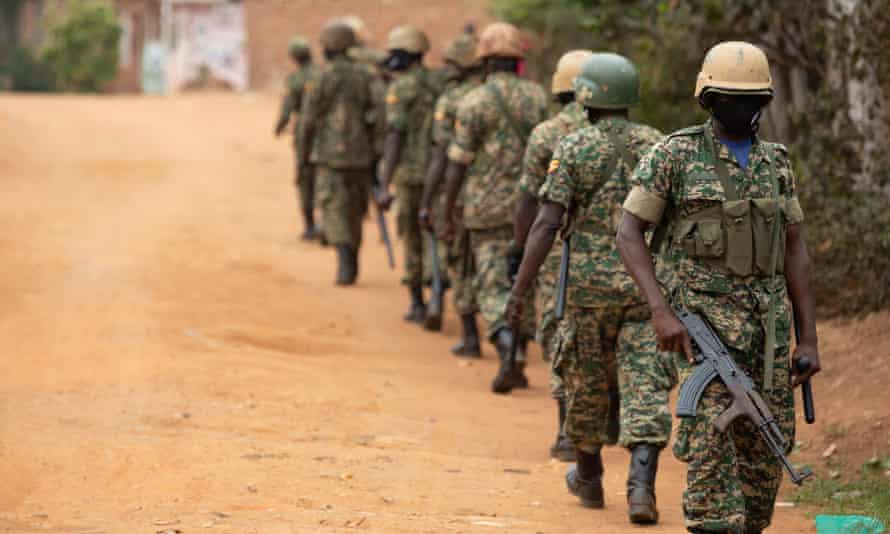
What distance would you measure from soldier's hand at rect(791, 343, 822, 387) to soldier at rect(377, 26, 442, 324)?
6.75m

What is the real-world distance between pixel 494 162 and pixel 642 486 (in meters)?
3.70

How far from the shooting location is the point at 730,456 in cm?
520

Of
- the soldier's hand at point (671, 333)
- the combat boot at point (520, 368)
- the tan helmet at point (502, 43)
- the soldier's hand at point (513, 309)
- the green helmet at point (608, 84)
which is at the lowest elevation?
the combat boot at point (520, 368)

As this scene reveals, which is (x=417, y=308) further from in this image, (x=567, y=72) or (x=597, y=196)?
(x=597, y=196)

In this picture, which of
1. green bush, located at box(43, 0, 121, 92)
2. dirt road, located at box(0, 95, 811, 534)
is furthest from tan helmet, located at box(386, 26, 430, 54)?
green bush, located at box(43, 0, 121, 92)

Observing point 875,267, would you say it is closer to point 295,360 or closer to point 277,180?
point 295,360

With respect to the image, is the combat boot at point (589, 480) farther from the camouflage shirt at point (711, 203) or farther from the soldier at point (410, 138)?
the soldier at point (410, 138)

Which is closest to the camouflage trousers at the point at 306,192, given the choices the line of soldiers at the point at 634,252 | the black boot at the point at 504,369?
the line of soldiers at the point at 634,252

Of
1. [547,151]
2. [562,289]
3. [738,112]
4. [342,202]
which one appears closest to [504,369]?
[547,151]

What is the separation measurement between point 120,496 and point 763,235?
2.98 metres

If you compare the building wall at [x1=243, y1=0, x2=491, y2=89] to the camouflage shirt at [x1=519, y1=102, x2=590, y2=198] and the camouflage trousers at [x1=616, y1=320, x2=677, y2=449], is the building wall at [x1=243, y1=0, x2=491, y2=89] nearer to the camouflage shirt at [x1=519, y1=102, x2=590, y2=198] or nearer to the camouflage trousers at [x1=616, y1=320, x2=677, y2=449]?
the camouflage shirt at [x1=519, y1=102, x2=590, y2=198]

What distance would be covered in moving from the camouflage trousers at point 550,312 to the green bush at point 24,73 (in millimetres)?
35839

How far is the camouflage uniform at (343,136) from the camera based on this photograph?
44.1 feet

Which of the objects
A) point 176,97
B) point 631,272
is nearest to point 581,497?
point 631,272
